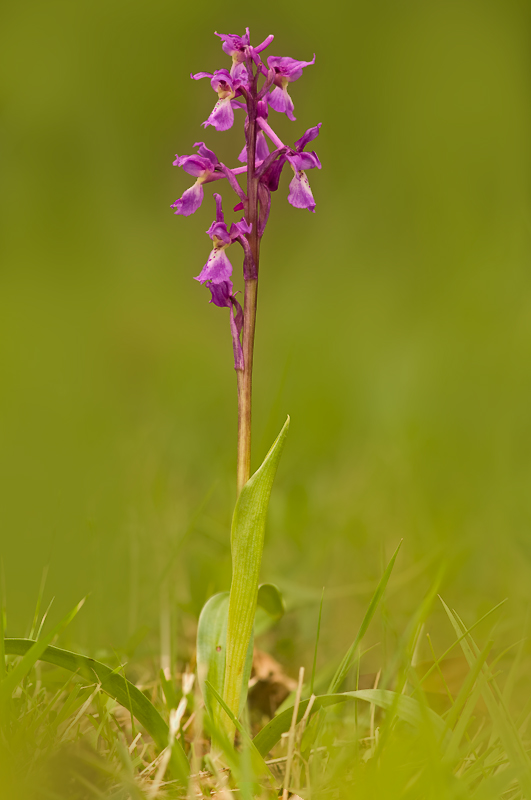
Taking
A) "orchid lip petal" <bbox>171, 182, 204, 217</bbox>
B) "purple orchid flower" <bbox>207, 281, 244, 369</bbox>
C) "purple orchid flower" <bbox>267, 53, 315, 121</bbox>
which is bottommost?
"purple orchid flower" <bbox>207, 281, 244, 369</bbox>

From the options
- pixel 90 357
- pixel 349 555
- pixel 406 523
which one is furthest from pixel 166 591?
pixel 90 357

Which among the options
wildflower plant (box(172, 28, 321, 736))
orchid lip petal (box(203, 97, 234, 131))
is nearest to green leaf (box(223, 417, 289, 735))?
wildflower plant (box(172, 28, 321, 736))

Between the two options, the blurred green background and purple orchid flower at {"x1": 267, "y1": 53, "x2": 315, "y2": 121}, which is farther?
the blurred green background

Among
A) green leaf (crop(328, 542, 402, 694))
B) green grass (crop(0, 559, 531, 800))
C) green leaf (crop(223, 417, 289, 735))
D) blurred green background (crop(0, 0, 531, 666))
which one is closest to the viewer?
green grass (crop(0, 559, 531, 800))

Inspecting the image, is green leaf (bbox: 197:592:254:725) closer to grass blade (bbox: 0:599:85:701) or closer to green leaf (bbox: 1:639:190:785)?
green leaf (bbox: 1:639:190:785)

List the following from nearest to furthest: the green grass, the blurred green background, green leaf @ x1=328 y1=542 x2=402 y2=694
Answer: the green grass < green leaf @ x1=328 y1=542 x2=402 y2=694 < the blurred green background

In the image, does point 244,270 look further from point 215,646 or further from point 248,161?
point 215,646
